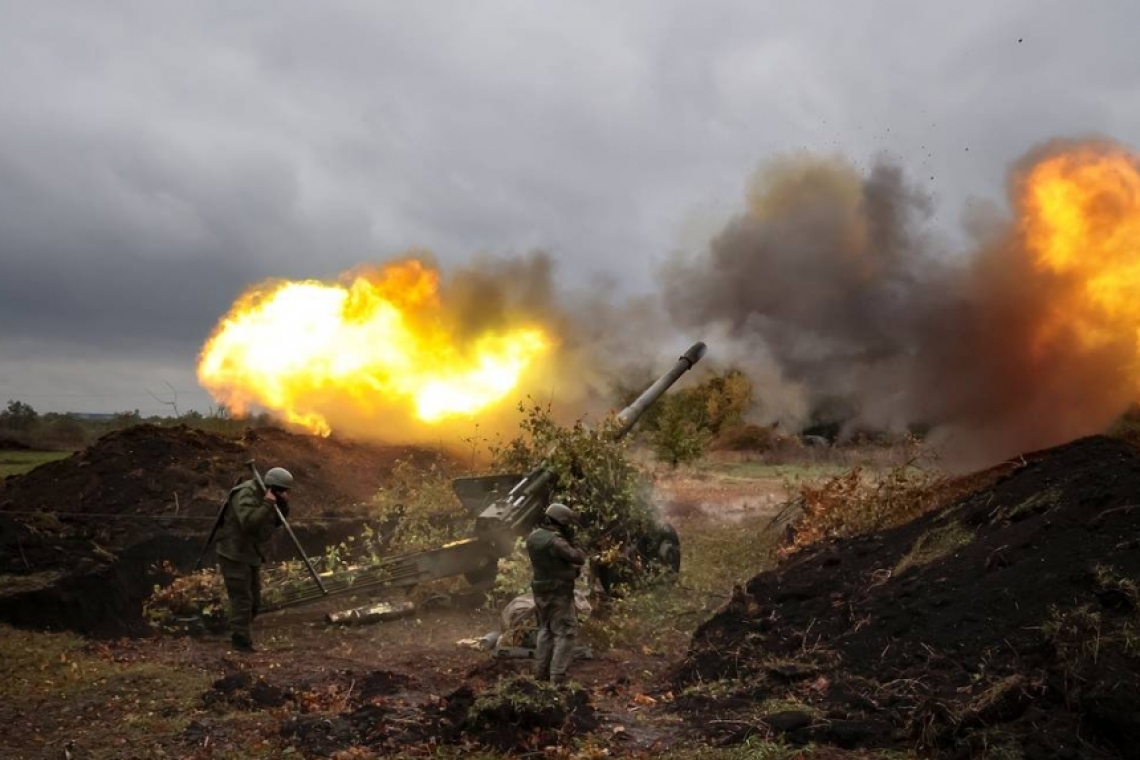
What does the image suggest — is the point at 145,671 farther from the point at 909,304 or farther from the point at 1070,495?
the point at 909,304

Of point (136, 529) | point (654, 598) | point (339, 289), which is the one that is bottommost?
point (654, 598)

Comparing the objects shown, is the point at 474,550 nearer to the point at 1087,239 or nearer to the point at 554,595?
the point at 554,595

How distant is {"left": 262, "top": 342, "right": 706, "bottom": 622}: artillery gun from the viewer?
11.6 metres

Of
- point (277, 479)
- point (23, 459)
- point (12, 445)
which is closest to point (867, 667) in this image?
point (277, 479)

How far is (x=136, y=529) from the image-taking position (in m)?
15.1

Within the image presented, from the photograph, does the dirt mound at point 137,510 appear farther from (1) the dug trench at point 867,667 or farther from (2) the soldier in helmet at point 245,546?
(2) the soldier in helmet at point 245,546

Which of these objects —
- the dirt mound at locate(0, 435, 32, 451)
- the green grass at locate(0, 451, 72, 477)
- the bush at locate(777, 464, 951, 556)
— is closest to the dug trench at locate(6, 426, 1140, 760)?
the bush at locate(777, 464, 951, 556)

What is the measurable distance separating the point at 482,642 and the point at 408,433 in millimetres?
12228

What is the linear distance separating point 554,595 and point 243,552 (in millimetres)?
4034

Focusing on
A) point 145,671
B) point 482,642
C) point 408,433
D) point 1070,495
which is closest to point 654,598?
point 482,642

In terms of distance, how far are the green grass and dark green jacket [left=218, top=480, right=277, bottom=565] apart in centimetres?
1493

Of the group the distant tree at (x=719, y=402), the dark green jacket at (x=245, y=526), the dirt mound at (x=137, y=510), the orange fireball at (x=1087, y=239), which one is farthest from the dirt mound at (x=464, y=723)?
the distant tree at (x=719, y=402)

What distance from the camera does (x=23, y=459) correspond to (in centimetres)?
2562

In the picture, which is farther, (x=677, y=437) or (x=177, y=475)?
(x=677, y=437)
